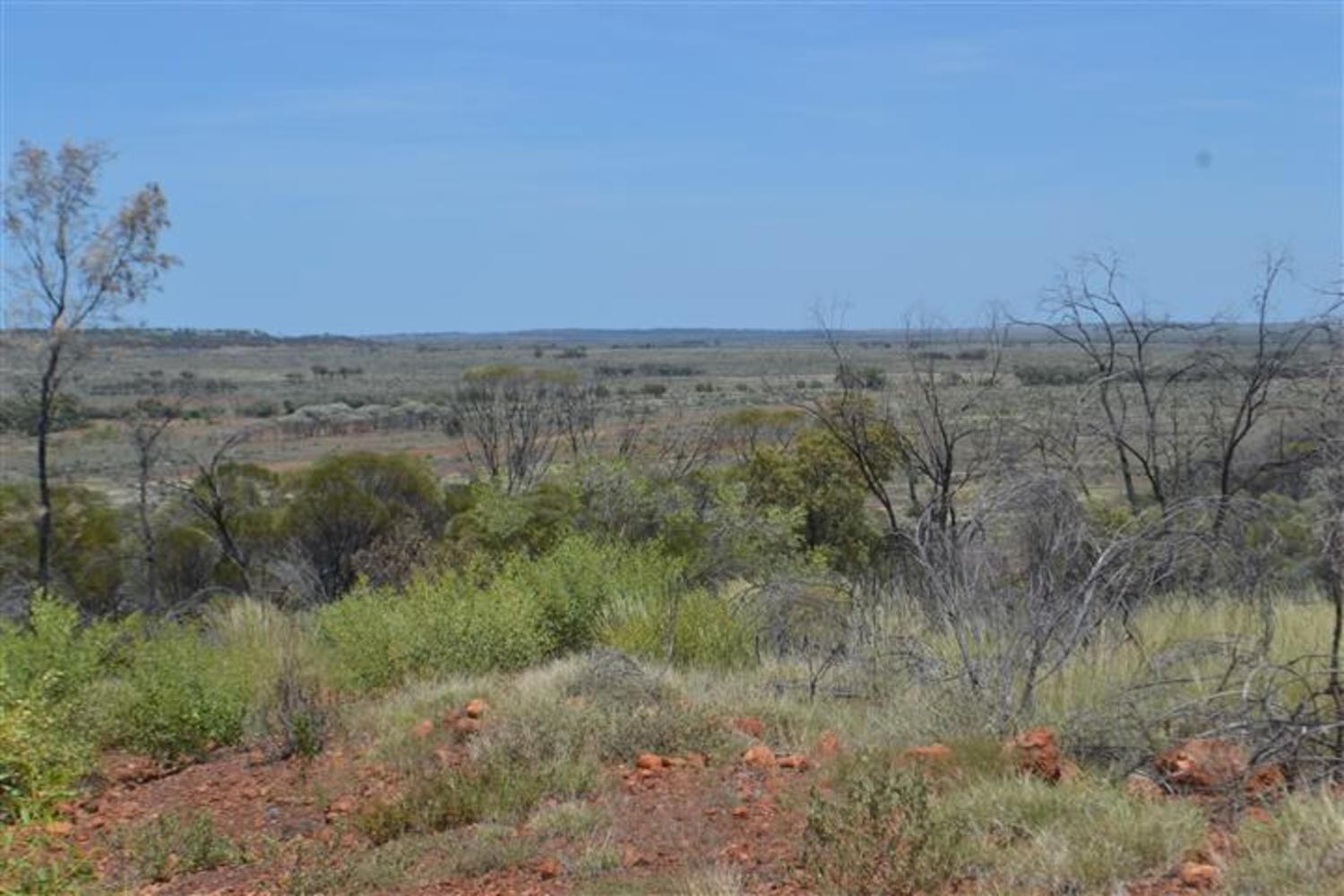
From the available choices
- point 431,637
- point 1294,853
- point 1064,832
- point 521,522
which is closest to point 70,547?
point 521,522

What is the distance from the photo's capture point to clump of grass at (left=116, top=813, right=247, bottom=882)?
23.1 feet

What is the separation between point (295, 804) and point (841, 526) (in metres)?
12.3

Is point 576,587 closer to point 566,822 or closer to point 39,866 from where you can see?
point 566,822

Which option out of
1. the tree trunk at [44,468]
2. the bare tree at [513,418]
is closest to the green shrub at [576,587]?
the tree trunk at [44,468]

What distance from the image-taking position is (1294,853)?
17.8 ft

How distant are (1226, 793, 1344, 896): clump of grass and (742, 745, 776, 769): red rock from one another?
2.47 metres

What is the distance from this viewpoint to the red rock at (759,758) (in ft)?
25.6

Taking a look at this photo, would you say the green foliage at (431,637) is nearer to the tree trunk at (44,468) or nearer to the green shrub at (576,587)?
the green shrub at (576,587)

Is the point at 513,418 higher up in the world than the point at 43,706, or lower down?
higher up

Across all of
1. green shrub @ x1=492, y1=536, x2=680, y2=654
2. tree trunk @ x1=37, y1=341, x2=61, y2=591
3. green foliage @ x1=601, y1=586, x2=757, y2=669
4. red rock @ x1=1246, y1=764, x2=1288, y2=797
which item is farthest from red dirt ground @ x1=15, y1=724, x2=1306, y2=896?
tree trunk @ x1=37, y1=341, x2=61, y2=591

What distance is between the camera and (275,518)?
23.0m

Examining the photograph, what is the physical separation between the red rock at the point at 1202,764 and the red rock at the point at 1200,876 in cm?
138

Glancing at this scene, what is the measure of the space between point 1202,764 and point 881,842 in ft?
7.04

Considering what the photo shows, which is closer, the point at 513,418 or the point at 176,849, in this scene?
the point at 176,849
